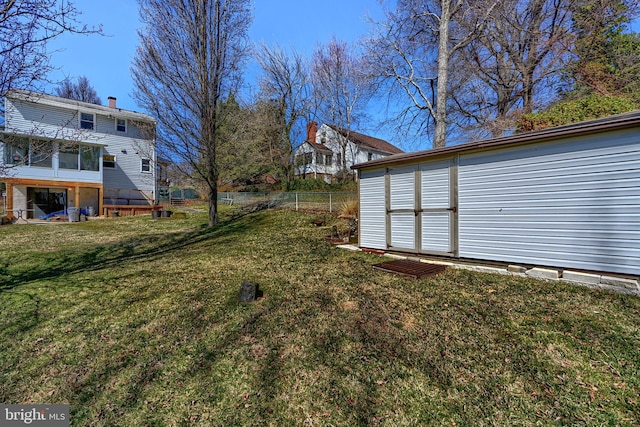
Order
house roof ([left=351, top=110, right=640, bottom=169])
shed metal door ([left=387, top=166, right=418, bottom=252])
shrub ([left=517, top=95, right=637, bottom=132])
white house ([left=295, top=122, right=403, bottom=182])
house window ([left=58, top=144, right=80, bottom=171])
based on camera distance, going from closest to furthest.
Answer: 1. house roof ([left=351, top=110, right=640, bottom=169])
2. shed metal door ([left=387, top=166, right=418, bottom=252])
3. shrub ([left=517, top=95, right=637, bottom=132])
4. house window ([left=58, top=144, right=80, bottom=171])
5. white house ([left=295, top=122, right=403, bottom=182])

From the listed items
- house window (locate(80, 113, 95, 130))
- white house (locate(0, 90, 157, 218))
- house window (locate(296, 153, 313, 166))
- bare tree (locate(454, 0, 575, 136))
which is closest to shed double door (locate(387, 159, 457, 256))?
bare tree (locate(454, 0, 575, 136))

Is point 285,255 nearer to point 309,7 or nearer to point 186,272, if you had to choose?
point 186,272

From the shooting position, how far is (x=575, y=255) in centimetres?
410

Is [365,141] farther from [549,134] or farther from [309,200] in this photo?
[549,134]

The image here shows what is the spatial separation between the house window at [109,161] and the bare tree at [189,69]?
34.5 ft

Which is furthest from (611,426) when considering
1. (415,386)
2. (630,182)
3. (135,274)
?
(135,274)

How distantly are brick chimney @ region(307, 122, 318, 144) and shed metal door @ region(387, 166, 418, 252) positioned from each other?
19430mm

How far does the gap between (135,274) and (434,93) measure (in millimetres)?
13310

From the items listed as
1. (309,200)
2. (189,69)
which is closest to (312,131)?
(309,200)

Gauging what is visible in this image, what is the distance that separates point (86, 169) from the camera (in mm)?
15797

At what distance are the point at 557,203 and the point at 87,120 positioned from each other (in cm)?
2339

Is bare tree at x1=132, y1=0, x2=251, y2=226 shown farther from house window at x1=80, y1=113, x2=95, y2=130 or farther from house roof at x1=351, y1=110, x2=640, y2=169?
house window at x1=80, y1=113, x2=95, y2=130

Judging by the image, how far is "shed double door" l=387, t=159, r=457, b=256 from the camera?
5.40 meters

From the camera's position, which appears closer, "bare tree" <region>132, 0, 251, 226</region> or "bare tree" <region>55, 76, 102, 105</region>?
"bare tree" <region>132, 0, 251, 226</region>
